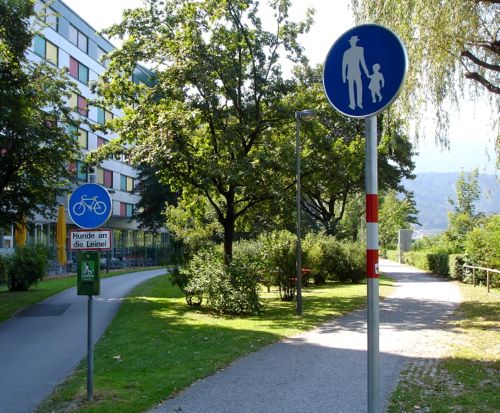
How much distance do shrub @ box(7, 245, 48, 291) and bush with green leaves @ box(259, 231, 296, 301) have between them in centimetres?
959

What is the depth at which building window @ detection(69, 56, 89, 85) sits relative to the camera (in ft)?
144

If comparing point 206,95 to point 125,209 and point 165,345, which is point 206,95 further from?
point 125,209

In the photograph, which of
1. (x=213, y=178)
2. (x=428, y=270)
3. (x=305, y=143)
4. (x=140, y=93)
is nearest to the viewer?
(x=213, y=178)

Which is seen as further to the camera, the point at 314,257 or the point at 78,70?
the point at 78,70

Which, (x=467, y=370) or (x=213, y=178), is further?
(x=213, y=178)

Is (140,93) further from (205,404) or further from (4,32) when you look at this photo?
(205,404)

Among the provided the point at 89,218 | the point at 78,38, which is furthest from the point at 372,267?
the point at 78,38

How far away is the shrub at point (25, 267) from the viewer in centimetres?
2191

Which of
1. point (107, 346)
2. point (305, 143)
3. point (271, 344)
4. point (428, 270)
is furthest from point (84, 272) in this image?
point (428, 270)

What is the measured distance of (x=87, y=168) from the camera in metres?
20.1

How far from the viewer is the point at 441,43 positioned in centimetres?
1002

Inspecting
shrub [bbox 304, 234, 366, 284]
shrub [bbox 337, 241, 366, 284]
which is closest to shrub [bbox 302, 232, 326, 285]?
shrub [bbox 304, 234, 366, 284]

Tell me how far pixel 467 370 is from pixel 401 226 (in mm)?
59733

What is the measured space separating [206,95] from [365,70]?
13747mm
